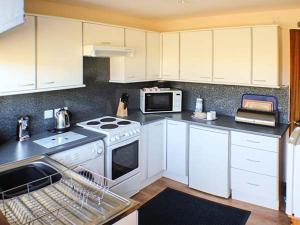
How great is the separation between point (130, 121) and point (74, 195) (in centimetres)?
180

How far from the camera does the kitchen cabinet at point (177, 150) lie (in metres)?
3.71

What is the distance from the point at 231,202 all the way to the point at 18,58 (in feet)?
9.22

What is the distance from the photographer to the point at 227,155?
3359 mm

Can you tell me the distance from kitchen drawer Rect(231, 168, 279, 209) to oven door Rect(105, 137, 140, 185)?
119 cm

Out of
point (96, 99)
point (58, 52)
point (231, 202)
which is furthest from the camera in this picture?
point (96, 99)

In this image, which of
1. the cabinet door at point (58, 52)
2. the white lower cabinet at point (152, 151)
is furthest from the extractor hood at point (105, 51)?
the white lower cabinet at point (152, 151)

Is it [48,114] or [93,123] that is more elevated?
[48,114]

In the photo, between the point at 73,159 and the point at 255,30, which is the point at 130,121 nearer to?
the point at 73,159

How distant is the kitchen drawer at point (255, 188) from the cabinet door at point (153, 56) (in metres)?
1.72

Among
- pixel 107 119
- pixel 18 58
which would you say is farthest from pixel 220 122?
pixel 18 58

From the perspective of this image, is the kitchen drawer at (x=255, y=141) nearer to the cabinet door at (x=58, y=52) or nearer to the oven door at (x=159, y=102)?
the oven door at (x=159, y=102)

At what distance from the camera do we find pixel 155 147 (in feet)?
12.4

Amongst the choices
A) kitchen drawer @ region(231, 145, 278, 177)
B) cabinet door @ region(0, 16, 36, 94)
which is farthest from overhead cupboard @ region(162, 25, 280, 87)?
cabinet door @ region(0, 16, 36, 94)

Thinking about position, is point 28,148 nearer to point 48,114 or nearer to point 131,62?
point 48,114
